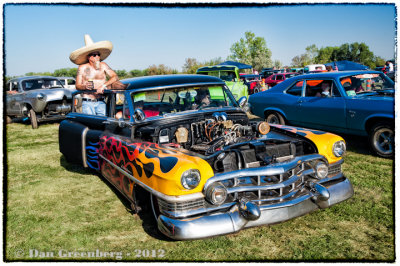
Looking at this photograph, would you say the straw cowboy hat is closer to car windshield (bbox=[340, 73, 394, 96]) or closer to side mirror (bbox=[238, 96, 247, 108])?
side mirror (bbox=[238, 96, 247, 108])

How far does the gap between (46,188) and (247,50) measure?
4398 cm

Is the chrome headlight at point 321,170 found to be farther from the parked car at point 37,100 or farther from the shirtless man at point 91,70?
the parked car at point 37,100

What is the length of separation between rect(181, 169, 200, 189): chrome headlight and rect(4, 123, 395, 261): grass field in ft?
1.86

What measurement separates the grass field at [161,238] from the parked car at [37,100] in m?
5.71

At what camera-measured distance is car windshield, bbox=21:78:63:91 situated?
1046cm

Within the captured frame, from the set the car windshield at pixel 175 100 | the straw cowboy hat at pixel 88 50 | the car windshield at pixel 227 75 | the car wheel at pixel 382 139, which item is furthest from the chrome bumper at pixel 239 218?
the car windshield at pixel 227 75

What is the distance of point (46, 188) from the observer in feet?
15.0

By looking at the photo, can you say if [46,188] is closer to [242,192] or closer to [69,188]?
[69,188]

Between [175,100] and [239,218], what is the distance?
1869mm

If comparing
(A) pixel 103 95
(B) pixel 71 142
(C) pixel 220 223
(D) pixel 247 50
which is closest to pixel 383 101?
(C) pixel 220 223

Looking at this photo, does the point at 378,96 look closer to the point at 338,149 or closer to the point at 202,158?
the point at 338,149

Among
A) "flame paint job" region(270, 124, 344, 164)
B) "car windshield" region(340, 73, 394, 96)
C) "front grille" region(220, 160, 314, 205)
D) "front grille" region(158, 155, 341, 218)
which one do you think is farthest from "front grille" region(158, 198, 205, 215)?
"car windshield" region(340, 73, 394, 96)

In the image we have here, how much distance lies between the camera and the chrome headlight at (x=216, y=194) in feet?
8.84

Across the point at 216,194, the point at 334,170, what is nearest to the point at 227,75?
the point at 334,170
